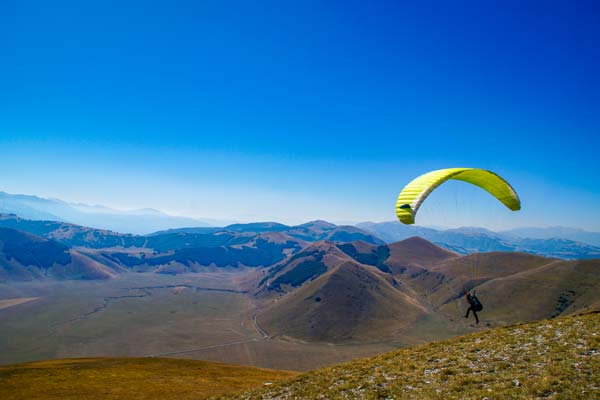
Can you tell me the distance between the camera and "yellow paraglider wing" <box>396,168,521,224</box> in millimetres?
22516

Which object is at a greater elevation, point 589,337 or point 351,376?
point 589,337

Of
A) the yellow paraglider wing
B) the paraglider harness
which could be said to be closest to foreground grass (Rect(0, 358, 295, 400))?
the paraglider harness

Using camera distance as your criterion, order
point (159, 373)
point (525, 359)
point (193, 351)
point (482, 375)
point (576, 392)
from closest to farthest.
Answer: point (576, 392) → point (482, 375) → point (525, 359) → point (159, 373) → point (193, 351)

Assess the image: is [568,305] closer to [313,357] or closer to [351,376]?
[313,357]

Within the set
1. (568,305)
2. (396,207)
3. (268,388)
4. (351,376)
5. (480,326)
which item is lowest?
(480,326)

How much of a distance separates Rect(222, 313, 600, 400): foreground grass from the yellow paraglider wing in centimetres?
913

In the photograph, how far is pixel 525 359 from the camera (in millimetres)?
18016

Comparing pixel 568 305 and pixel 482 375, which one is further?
pixel 568 305

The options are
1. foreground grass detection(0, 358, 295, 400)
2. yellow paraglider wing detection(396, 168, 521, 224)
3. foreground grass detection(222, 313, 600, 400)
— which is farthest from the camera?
foreground grass detection(0, 358, 295, 400)

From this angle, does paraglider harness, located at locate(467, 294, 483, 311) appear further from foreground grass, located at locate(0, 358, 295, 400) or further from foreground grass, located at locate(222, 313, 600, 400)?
foreground grass, located at locate(0, 358, 295, 400)

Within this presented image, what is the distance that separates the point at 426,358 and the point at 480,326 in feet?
704

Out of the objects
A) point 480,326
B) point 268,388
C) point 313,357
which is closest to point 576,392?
point 268,388

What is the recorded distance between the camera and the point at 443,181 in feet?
80.5

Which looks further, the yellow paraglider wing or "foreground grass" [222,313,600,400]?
the yellow paraglider wing
